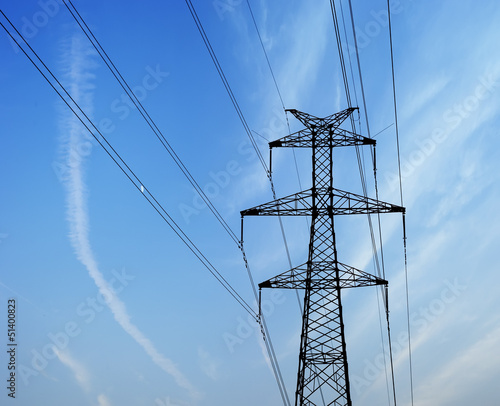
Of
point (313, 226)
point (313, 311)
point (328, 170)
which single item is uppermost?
point (328, 170)

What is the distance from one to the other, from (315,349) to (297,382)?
1.48 metres

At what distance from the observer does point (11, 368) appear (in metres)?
26.0

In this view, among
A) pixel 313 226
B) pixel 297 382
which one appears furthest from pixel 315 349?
pixel 313 226

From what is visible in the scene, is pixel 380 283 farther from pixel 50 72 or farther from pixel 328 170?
pixel 50 72

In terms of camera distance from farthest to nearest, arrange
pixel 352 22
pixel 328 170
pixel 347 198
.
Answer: pixel 328 170, pixel 347 198, pixel 352 22

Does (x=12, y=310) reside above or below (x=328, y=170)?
below

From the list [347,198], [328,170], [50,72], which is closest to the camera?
[50,72]

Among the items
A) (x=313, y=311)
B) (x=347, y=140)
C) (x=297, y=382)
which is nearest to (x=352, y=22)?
(x=347, y=140)

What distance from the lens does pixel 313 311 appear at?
25547 mm

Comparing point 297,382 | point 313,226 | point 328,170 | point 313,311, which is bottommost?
point 297,382

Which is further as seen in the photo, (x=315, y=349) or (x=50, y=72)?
(x=315, y=349)

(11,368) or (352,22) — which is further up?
(352,22)

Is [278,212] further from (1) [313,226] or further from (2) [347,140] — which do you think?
(2) [347,140]

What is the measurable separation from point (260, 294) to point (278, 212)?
3640mm
